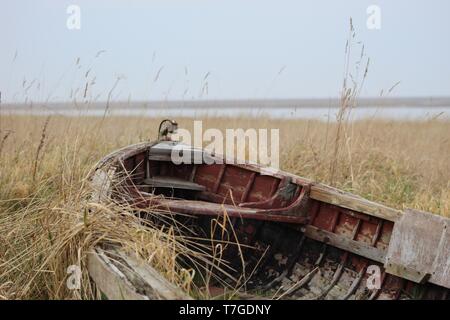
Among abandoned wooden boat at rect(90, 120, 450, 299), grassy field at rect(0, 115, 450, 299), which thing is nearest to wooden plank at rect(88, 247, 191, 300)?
grassy field at rect(0, 115, 450, 299)

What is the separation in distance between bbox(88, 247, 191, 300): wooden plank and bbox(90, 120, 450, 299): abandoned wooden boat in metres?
0.86

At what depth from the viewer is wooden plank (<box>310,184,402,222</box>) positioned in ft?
15.3

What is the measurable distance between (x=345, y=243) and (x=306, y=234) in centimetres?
40

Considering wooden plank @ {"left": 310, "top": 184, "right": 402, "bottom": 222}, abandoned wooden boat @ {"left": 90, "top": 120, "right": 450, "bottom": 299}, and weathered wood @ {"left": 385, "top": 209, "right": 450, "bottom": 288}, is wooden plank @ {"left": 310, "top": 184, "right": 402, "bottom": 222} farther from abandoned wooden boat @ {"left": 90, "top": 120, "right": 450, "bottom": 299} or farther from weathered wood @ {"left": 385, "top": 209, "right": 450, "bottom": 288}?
weathered wood @ {"left": 385, "top": 209, "right": 450, "bottom": 288}

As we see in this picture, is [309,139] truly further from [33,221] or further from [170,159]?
[33,221]

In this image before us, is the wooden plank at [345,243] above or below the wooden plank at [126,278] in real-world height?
below

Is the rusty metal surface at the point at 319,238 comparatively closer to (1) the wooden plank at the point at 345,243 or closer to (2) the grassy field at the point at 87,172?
(1) the wooden plank at the point at 345,243

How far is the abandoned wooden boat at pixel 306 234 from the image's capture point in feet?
14.4

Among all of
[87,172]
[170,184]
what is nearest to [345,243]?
[170,184]

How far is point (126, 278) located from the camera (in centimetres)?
314

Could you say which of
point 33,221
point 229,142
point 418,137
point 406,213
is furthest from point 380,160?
point 33,221

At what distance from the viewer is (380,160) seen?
828cm

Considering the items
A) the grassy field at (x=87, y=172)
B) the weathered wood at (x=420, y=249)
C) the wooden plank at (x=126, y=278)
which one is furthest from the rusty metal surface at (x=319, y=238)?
the wooden plank at (x=126, y=278)

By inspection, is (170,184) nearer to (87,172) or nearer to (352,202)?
(87,172)
